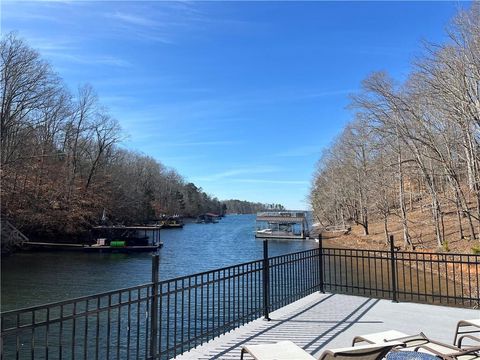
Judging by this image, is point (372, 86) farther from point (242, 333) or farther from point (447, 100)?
point (242, 333)

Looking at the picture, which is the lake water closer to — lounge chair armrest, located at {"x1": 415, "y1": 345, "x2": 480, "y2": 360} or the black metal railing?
the black metal railing

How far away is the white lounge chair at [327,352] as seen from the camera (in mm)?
3084

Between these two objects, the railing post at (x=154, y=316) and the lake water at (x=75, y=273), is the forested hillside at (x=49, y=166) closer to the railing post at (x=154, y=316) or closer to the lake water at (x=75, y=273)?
the lake water at (x=75, y=273)

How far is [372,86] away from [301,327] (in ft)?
43.5

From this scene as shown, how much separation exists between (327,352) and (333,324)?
3.16 meters

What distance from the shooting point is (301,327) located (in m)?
5.94

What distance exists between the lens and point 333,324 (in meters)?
6.06

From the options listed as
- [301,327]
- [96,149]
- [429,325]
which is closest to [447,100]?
[429,325]

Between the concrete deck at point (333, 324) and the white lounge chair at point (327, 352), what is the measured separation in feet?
3.73

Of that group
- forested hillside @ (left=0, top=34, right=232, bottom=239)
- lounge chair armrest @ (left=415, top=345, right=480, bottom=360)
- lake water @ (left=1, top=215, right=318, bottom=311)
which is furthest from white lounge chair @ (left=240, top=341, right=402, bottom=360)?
forested hillside @ (left=0, top=34, right=232, bottom=239)

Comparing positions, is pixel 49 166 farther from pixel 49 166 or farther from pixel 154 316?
pixel 154 316

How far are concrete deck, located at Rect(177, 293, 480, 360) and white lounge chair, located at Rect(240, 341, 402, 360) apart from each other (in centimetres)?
114

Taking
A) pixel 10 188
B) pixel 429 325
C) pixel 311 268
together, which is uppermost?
pixel 10 188

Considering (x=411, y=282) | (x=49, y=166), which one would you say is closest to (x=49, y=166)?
(x=49, y=166)
